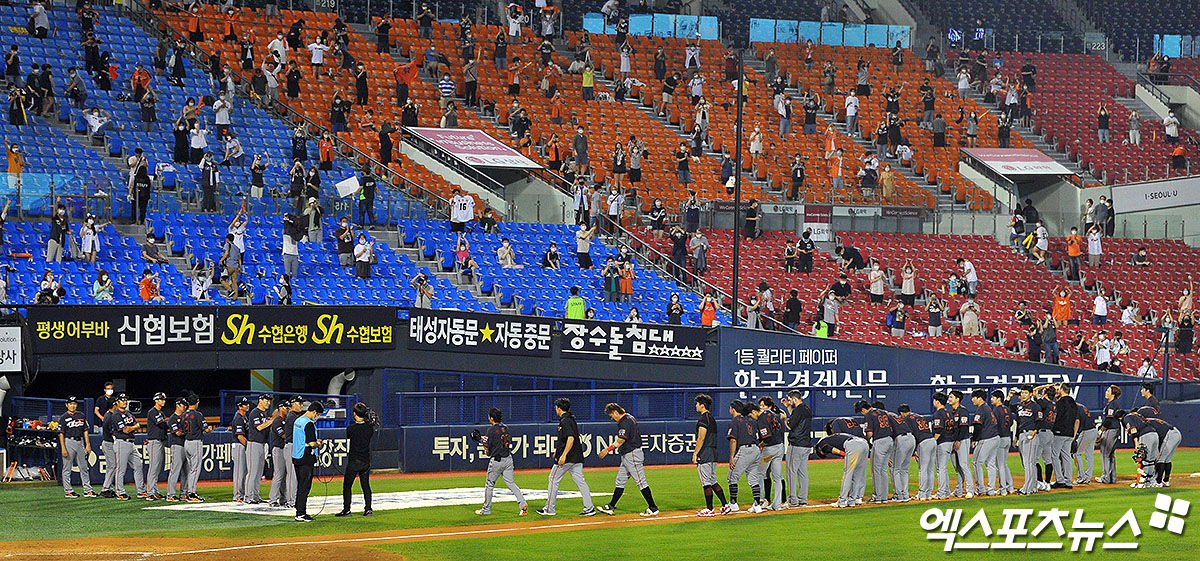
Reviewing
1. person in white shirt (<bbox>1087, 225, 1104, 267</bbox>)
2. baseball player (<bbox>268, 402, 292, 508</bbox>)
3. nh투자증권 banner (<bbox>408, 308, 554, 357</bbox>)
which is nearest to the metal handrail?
nh투자증권 banner (<bbox>408, 308, 554, 357</bbox>)

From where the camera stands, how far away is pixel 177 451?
22.4 metres

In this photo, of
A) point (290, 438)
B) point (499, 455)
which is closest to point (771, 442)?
point (499, 455)

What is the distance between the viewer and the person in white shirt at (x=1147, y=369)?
3669 cm

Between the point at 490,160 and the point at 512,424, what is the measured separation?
12825 millimetres

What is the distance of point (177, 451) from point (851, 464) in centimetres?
948

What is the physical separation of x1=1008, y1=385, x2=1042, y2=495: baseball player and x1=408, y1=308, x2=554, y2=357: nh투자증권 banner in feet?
38.0

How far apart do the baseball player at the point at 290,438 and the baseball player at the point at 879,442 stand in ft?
24.4

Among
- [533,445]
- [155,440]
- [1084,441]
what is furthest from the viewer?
[533,445]

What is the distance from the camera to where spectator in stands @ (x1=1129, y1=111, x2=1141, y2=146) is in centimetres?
4938

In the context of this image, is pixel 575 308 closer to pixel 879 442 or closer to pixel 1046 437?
pixel 1046 437

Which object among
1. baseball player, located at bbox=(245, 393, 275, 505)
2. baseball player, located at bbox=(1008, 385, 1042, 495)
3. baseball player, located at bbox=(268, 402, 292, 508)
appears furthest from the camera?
baseball player, located at bbox=(1008, 385, 1042, 495)

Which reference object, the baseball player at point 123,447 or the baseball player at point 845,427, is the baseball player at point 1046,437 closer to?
the baseball player at point 845,427

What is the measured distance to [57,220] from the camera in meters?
31.1

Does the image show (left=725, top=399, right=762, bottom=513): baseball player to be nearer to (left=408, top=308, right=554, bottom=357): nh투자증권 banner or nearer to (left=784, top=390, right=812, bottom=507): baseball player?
(left=784, top=390, right=812, bottom=507): baseball player
